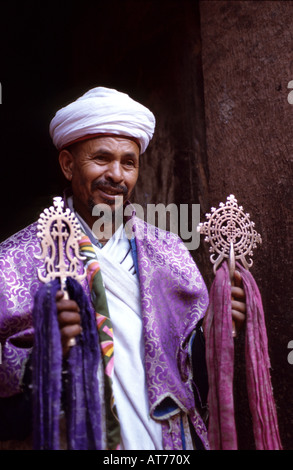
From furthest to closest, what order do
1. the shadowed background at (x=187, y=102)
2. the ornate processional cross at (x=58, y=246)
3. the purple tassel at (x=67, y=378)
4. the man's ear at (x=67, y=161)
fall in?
the shadowed background at (x=187, y=102), the man's ear at (x=67, y=161), the ornate processional cross at (x=58, y=246), the purple tassel at (x=67, y=378)

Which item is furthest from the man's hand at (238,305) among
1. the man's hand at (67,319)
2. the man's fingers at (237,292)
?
the man's hand at (67,319)

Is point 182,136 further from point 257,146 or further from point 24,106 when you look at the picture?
point 24,106

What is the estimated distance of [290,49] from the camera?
2.48 meters

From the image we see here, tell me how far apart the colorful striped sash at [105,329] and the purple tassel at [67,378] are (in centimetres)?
8

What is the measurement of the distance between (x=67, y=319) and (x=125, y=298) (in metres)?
0.38

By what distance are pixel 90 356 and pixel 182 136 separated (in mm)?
1688

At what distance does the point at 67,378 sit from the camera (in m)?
1.60

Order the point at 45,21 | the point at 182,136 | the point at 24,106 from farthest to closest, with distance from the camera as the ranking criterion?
the point at 24,106
the point at 45,21
the point at 182,136

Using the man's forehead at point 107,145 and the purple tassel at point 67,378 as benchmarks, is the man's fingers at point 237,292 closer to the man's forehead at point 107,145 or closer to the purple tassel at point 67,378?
the purple tassel at point 67,378

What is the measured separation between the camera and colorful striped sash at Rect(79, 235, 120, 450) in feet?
5.54

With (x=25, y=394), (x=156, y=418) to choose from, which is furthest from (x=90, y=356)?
(x=156, y=418)

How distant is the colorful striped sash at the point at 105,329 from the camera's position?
1688 millimetres

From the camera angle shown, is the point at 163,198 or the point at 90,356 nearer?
the point at 90,356

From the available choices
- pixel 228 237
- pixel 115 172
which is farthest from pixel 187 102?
pixel 228 237
